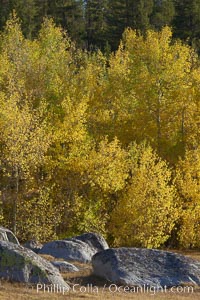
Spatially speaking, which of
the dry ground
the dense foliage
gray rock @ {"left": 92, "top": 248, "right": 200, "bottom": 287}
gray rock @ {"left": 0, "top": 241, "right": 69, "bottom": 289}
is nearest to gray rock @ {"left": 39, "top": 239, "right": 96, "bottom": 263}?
the dry ground

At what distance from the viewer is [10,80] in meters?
37.2

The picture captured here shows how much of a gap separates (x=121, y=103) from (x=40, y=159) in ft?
36.6

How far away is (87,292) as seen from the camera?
55.8 feet

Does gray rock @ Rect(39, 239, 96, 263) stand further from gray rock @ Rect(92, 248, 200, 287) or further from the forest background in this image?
the forest background

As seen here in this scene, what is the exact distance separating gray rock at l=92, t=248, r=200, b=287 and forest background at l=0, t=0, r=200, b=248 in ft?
42.8

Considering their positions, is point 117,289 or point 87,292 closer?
point 87,292

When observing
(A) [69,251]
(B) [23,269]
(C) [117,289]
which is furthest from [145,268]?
(A) [69,251]

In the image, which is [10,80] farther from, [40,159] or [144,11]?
[144,11]

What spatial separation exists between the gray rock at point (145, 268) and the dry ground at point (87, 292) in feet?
1.49

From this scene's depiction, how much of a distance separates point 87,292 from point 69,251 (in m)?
9.65

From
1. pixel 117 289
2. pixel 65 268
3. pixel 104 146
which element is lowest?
pixel 65 268

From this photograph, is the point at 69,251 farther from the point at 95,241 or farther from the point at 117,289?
the point at 117,289

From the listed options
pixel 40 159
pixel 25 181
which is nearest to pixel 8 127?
pixel 40 159

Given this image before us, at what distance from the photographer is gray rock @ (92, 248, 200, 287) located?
63.9 feet
